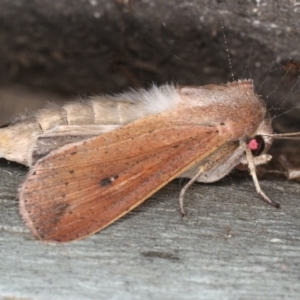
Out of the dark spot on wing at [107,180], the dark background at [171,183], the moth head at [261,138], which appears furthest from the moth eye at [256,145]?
the dark spot on wing at [107,180]

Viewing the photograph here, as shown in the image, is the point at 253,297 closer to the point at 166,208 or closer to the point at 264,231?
the point at 264,231

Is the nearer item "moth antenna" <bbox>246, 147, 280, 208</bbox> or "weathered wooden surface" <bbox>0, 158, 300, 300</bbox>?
"weathered wooden surface" <bbox>0, 158, 300, 300</bbox>

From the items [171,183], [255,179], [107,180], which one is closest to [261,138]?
[255,179]

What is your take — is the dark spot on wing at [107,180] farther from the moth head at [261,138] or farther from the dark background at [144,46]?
the dark background at [144,46]

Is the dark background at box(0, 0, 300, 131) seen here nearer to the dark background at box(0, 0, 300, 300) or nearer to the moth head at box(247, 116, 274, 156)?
the dark background at box(0, 0, 300, 300)

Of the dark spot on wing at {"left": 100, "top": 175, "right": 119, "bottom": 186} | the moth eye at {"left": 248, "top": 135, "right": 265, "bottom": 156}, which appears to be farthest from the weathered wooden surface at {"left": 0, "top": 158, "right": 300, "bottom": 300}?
the moth eye at {"left": 248, "top": 135, "right": 265, "bottom": 156}

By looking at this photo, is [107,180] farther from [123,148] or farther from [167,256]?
[167,256]
